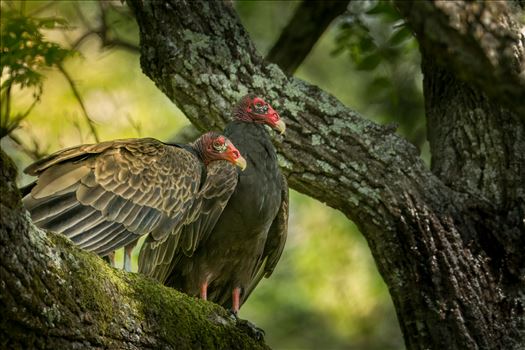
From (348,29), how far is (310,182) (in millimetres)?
1704

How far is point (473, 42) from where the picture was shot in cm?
238

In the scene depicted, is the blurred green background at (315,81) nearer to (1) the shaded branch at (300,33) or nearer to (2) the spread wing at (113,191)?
(1) the shaded branch at (300,33)

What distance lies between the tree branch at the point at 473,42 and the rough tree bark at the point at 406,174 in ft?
6.31

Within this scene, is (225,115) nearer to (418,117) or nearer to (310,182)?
(310,182)

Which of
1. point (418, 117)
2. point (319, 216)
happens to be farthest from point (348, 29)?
point (319, 216)

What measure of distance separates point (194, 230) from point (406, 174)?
1.09 m

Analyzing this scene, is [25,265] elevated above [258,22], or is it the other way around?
[258,22]

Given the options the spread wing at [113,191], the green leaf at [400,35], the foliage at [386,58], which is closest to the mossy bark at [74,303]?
the spread wing at [113,191]

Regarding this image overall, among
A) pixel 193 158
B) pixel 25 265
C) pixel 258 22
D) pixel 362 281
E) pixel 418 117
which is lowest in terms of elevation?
pixel 25 265

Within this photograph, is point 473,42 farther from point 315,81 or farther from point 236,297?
point 315,81

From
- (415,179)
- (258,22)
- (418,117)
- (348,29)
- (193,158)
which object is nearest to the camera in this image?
(415,179)

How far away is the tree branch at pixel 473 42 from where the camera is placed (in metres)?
2.36

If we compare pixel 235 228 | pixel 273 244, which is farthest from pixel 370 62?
pixel 235 228

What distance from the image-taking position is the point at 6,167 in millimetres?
2670
